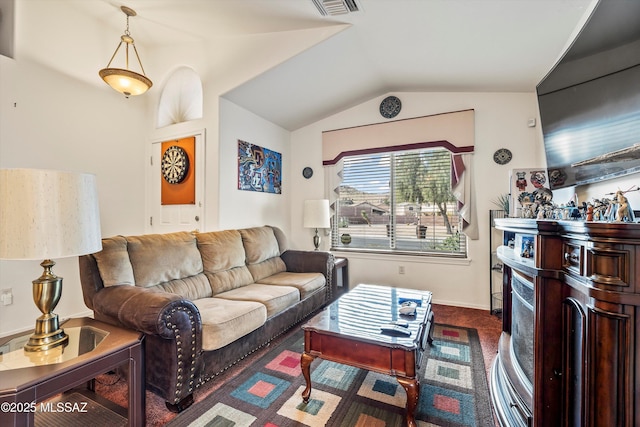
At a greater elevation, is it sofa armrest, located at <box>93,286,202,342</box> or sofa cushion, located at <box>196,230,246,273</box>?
sofa cushion, located at <box>196,230,246,273</box>

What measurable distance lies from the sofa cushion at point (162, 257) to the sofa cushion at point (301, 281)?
0.79 m

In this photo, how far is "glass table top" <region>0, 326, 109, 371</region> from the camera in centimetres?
119

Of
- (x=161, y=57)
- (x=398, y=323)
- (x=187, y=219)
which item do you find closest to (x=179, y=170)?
(x=187, y=219)

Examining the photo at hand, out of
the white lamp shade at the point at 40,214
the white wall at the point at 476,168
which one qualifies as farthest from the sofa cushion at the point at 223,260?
the white wall at the point at 476,168

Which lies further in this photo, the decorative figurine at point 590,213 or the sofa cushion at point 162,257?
the sofa cushion at point 162,257

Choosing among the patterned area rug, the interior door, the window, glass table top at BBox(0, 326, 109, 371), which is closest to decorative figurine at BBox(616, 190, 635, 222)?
the patterned area rug

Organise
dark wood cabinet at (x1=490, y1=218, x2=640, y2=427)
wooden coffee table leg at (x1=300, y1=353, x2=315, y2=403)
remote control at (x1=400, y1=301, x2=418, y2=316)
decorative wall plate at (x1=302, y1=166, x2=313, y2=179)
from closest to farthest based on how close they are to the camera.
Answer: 1. dark wood cabinet at (x1=490, y1=218, x2=640, y2=427)
2. wooden coffee table leg at (x1=300, y1=353, x2=315, y2=403)
3. remote control at (x1=400, y1=301, x2=418, y2=316)
4. decorative wall plate at (x1=302, y1=166, x2=313, y2=179)

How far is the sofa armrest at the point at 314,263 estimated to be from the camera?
3.34 m

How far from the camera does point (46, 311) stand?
4.36 feet

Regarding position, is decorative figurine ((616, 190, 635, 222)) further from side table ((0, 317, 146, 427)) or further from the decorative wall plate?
the decorative wall plate

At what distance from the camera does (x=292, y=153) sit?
4.46m

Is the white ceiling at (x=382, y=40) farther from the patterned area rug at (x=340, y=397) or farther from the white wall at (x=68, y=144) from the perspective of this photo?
the patterned area rug at (x=340, y=397)

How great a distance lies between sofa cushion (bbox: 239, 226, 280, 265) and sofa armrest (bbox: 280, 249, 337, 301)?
0.71 ft

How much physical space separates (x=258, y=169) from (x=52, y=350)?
2799mm
